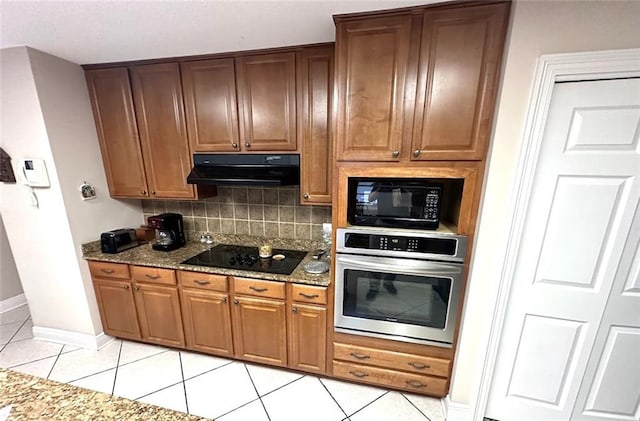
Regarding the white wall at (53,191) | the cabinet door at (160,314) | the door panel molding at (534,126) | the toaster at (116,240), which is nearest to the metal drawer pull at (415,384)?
the door panel molding at (534,126)

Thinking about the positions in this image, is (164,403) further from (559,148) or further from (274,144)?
(559,148)

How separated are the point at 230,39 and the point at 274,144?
697 millimetres

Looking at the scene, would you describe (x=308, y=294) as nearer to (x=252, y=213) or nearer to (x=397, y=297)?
(x=397, y=297)

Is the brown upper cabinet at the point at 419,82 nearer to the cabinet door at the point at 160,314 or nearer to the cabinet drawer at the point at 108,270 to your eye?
the cabinet door at the point at 160,314

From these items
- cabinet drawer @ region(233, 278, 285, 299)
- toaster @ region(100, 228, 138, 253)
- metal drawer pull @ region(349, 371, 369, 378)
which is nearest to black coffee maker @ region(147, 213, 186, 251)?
toaster @ region(100, 228, 138, 253)

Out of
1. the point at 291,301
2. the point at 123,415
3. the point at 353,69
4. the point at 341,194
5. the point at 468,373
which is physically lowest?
the point at 468,373

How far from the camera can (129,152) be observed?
208cm

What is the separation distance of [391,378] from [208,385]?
4.34ft

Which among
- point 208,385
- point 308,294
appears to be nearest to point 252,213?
point 308,294

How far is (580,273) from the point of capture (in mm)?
1306

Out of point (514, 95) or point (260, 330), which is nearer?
point (514, 95)

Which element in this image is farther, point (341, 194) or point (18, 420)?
point (341, 194)

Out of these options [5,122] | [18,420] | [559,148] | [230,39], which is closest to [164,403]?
[18,420]

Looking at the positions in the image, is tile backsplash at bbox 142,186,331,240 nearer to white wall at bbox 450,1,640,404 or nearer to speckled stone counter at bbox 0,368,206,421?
white wall at bbox 450,1,640,404
